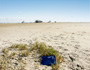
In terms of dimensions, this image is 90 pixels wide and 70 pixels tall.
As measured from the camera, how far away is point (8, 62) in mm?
4086

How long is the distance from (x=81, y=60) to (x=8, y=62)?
3.00m

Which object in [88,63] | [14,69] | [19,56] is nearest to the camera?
[14,69]

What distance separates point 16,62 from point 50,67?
1.40 m

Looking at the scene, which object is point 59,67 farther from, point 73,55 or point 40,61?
point 73,55

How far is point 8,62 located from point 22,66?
2.38 ft

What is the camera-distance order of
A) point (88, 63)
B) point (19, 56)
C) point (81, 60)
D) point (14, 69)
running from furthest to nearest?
A: point (19, 56) → point (81, 60) → point (88, 63) → point (14, 69)

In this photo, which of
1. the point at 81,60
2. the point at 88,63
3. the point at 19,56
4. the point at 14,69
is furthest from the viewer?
the point at 19,56

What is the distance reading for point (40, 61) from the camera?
13.8ft

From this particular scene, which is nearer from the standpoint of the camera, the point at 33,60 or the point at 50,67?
the point at 50,67

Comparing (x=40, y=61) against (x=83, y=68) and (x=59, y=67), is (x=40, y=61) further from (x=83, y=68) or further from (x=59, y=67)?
(x=83, y=68)

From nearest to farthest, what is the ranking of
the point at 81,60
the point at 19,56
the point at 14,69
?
1. the point at 14,69
2. the point at 81,60
3. the point at 19,56

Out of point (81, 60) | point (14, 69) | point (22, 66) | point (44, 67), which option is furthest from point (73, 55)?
point (14, 69)

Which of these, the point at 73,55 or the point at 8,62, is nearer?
the point at 8,62

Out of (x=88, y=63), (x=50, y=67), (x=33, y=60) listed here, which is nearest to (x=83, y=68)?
(x=88, y=63)
